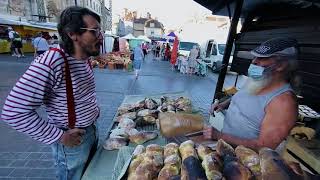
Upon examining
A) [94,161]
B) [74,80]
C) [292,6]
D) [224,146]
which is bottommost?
[94,161]

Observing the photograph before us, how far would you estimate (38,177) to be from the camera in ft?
11.6

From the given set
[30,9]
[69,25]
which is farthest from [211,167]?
[30,9]

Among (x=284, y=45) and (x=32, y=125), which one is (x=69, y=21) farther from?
(x=284, y=45)

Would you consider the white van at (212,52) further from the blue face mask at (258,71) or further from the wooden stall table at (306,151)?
the blue face mask at (258,71)

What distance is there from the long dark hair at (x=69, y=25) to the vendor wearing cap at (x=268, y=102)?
4.05 feet

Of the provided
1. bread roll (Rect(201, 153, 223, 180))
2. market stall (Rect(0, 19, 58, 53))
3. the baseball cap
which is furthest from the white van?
bread roll (Rect(201, 153, 223, 180))

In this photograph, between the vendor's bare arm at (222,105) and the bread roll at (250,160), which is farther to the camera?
the vendor's bare arm at (222,105)

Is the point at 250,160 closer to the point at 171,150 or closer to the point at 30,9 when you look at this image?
the point at 171,150

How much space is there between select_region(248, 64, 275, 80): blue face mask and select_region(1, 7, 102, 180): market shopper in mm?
1213

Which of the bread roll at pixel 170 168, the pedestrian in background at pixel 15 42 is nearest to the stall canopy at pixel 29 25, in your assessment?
the pedestrian in background at pixel 15 42

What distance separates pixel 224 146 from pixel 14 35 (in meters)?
19.5

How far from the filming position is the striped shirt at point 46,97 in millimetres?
1518

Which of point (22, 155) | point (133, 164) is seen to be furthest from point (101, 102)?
point (133, 164)

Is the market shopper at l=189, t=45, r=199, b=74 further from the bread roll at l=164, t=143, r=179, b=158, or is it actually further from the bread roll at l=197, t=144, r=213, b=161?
the bread roll at l=197, t=144, r=213, b=161
